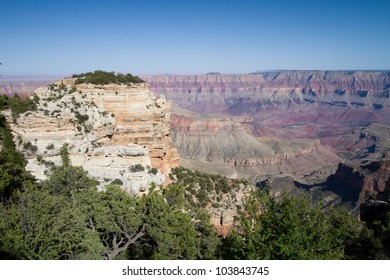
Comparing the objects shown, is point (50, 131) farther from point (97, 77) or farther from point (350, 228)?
point (350, 228)

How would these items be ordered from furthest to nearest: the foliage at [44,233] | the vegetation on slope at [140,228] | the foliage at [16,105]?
1. the foliage at [16,105]
2. the vegetation on slope at [140,228]
3. the foliage at [44,233]

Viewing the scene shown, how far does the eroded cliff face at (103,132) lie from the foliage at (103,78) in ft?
3.88

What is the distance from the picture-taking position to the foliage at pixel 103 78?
39.1 metres

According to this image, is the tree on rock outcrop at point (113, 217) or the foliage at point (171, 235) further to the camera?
the tree on rock outcrop at point (113, 217)

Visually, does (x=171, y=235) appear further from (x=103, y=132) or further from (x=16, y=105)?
(x=16, y=105)

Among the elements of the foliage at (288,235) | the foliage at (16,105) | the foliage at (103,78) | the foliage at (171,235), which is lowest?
the foliage at (171,235)

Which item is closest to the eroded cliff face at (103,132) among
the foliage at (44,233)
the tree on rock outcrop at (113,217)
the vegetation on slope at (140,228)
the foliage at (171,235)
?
the vegetation on slope at (140,228)

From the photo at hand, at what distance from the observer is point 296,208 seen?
18109 mm

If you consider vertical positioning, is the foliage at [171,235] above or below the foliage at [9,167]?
below

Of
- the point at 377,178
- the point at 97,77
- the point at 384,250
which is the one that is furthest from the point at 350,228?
the point at 377,178

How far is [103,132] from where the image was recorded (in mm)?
34656

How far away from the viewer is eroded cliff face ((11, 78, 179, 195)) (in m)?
29.7

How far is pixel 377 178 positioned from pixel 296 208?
3935 inches

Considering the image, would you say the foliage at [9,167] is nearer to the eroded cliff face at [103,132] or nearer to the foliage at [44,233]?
the eroded cliff face at [103,132]
